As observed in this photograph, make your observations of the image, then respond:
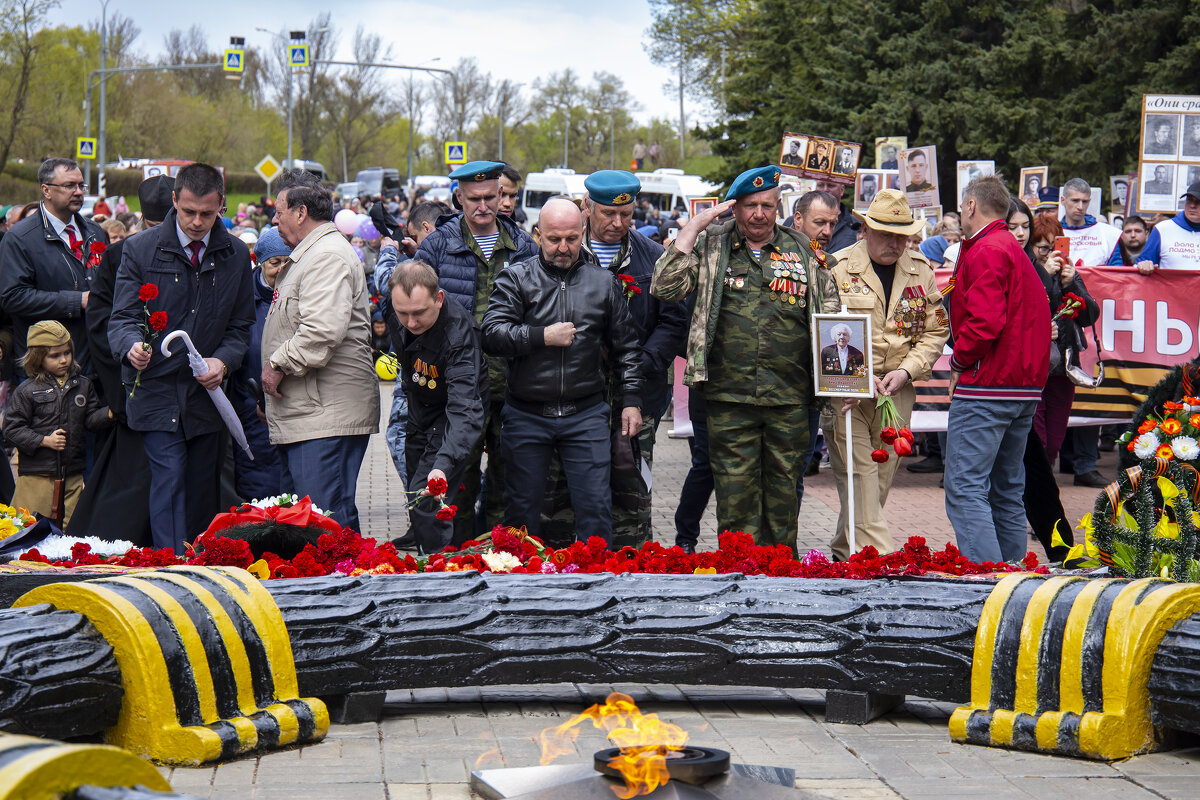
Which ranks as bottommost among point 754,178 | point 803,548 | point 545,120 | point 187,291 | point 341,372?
point 803,548

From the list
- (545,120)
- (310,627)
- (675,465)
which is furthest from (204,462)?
(545,120)

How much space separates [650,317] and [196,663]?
367 centimetres

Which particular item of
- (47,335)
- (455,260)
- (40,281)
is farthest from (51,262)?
(455,260)

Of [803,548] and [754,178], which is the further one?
[803,548]

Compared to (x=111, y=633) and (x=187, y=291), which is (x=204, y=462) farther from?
(x=111, y=633)

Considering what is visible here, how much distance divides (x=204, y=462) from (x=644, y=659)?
3186 mm

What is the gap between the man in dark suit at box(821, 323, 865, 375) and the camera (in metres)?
6.48

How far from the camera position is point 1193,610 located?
4344 mm

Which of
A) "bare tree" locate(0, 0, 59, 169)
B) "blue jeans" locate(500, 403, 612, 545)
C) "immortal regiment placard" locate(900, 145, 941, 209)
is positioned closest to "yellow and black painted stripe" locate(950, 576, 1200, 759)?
"blue jeans" locate(500, 403, 612, 545)

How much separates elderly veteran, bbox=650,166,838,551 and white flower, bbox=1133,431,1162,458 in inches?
67.5

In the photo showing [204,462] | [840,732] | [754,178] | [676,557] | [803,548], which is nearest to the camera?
[840,732]

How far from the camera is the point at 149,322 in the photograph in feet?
21.6

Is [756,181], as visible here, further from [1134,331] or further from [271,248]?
[1134,331]

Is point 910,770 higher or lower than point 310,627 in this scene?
lower
